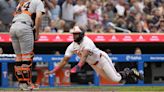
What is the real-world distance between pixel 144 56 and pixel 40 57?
3.31 metres

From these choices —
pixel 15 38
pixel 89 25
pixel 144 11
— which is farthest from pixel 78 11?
pixel 15 38

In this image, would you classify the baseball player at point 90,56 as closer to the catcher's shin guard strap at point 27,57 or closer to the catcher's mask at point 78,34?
the catcher's mask at point 78,34

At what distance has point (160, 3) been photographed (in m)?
20.7

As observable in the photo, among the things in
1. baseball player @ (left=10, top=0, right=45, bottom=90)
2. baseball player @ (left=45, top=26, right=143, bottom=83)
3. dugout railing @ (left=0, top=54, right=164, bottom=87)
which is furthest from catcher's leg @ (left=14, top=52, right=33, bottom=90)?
dugout railing @ (left=0, top=54, right=164, bottom=87)

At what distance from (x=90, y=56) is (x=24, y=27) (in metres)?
1.73

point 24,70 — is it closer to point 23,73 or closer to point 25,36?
point 23,73

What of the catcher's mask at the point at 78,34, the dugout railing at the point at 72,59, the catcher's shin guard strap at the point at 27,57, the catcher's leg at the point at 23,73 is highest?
the catcher's mask at the point at 78,34

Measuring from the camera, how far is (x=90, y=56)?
11547mm

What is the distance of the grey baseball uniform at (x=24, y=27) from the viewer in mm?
10516

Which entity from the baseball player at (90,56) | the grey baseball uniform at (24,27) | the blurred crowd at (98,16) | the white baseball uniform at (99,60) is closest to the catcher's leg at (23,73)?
the grey baseball uniform at (24,27)

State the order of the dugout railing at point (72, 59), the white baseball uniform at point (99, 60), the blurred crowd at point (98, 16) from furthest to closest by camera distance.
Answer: the blurred crowd at point (98, 16)
the dugout railing at point (72, 59)
the white baseball uniform at point (99, 60)

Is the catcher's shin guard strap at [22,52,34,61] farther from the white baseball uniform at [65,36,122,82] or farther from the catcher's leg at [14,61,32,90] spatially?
the white baseball uniform at [65,36,122,82]

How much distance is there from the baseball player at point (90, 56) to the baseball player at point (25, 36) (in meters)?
0.71

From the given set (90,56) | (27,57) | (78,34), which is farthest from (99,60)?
(27,57)
